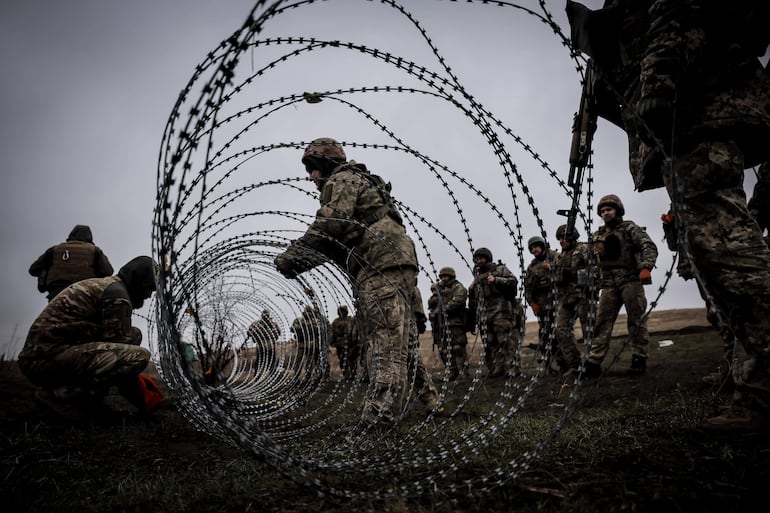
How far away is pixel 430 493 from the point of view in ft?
6.01

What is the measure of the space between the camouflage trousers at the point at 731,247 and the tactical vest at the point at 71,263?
23.1 ft

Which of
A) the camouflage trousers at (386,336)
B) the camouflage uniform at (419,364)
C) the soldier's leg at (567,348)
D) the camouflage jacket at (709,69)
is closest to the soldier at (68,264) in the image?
the camouflage trousers at (386,336)

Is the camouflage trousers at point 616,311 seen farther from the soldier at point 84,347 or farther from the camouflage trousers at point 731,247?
the soldier at point 84,347

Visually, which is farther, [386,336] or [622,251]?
[622,251]

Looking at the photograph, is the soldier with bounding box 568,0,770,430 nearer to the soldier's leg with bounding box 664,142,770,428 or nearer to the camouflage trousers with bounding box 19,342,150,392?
the soldier's leg with bounding box 664,142,770,428

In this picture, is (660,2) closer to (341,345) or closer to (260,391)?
(260,391)

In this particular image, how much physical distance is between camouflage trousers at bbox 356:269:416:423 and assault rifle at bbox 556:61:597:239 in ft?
4.78

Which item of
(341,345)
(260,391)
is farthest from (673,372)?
(341,345)

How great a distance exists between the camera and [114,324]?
14.3 ft

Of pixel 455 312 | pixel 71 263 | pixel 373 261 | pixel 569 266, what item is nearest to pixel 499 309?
pixel 455 312

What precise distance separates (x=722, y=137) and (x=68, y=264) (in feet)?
24.1

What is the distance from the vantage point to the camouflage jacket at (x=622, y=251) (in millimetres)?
5832

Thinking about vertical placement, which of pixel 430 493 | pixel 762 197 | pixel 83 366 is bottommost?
pixel 430 493

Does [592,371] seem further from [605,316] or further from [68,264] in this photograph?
[68,264]
